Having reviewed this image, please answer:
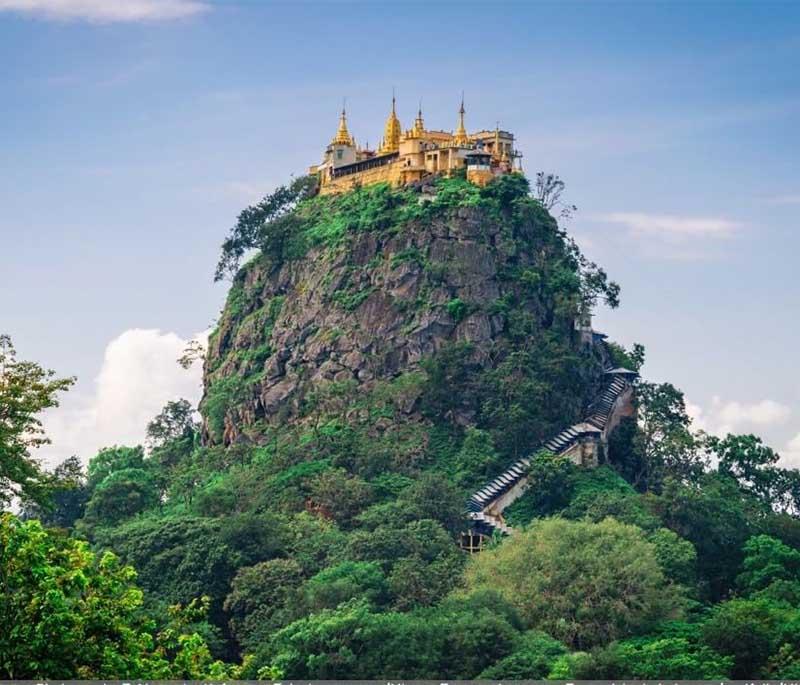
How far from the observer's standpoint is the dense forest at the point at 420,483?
69.2 m

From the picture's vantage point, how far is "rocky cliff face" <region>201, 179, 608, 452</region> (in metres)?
94.9

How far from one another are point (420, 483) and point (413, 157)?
20507mm

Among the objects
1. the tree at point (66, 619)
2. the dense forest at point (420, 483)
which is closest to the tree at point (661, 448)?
the dense forest at point (420, 483)

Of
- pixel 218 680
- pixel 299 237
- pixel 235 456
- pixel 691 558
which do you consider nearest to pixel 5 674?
pixel 218 680

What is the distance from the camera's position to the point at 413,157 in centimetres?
9988

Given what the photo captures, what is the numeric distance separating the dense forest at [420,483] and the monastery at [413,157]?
1.05 meters

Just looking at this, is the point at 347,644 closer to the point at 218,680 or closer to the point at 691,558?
the point at 691,558

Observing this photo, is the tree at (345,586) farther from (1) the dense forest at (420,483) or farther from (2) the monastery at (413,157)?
(2) the monastery at (413,157)

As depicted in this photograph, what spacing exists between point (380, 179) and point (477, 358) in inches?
466

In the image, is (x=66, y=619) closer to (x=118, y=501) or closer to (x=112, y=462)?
(x=118, y=501)

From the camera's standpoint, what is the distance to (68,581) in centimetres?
4475

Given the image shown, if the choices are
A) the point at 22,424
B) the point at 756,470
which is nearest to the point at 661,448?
the point at 756,470

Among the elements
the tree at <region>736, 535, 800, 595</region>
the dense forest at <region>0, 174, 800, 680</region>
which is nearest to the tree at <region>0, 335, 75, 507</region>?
the dense forest at <region>0, 174, 800, 680</region>

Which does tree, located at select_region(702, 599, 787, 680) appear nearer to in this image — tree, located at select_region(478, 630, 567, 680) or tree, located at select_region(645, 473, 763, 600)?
tree, located at select_region(478, 630, 567, 680)
